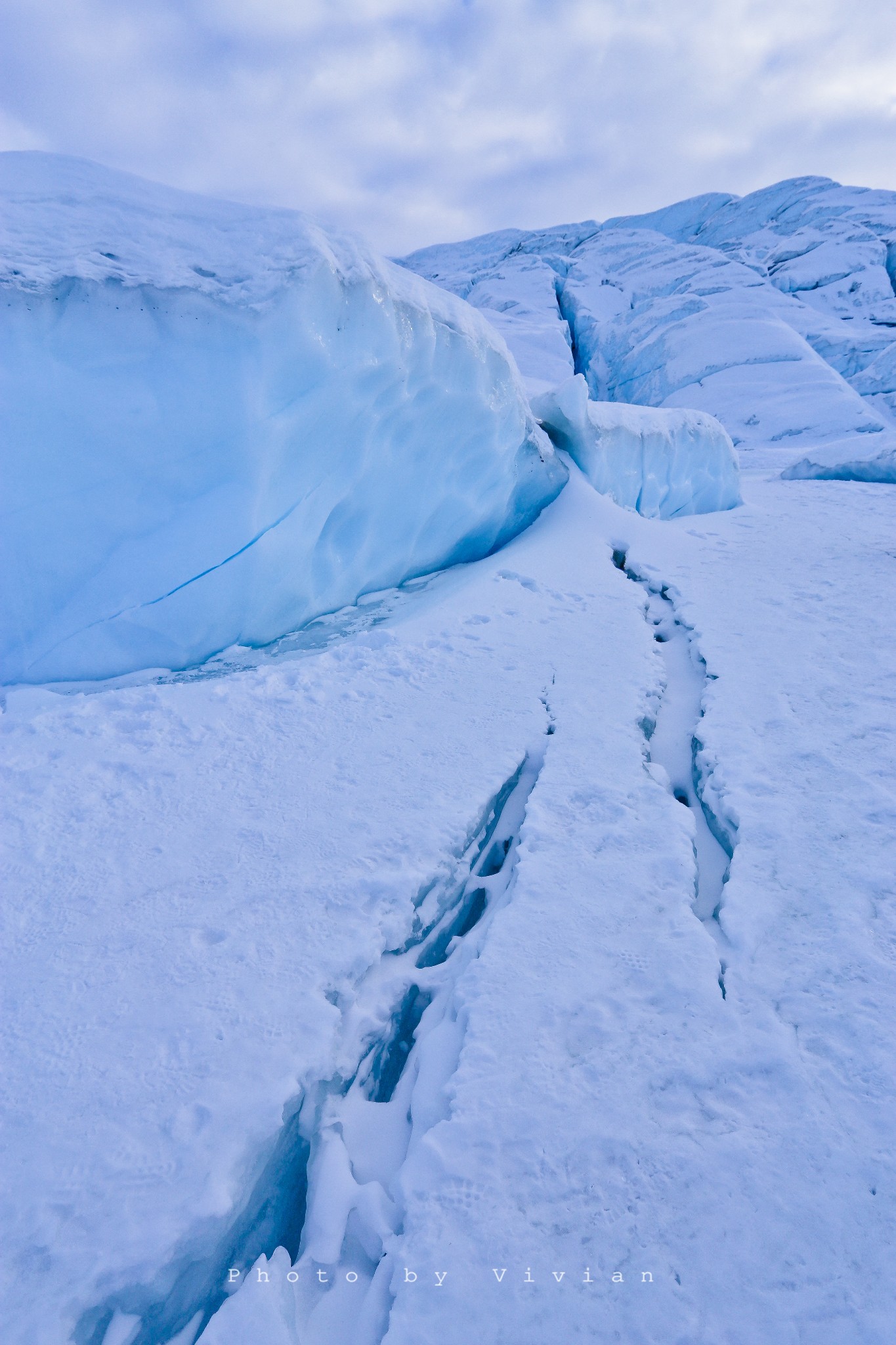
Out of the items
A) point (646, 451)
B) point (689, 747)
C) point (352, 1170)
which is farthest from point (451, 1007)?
point (646, 451)

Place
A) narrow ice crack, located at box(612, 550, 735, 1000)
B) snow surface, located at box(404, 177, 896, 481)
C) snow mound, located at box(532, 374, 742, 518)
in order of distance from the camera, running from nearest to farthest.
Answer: narrow ice crack, located at box(612, 550, 735, 1000) < snow mound, located at box(532, 374, 742, 518) < snow surface, located at box(404, 177, 896, 481)

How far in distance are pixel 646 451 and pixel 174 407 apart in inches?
220

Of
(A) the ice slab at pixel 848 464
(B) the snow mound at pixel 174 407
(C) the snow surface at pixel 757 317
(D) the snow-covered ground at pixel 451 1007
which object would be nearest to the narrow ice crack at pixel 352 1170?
(D) the snow-covered ground at pixel 451 1007

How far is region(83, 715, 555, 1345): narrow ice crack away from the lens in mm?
1165

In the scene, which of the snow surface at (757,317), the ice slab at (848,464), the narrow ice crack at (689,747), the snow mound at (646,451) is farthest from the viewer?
the snow surface at (757,317)

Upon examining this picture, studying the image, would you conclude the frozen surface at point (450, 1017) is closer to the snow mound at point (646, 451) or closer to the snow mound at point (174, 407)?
the snow mound at point (174, 407)

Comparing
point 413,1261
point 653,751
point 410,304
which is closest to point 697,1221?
point 413,1261

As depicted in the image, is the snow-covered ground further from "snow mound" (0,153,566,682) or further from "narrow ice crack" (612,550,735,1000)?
"snow mound" (0,153,566,682)

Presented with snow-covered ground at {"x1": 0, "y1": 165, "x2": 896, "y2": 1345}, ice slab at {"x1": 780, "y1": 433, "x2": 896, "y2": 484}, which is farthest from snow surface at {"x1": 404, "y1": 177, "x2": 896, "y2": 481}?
snow-covered ground at {"x1": 0, "y1": 165, "x2": 896, "y2": 1345}

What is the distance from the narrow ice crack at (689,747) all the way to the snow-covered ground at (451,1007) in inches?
0.8

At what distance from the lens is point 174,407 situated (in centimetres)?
344

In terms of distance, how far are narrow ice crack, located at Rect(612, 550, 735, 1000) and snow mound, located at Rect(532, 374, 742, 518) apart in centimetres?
272

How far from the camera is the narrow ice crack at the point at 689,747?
1995 millimetres

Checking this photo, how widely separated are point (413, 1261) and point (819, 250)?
31.9m
